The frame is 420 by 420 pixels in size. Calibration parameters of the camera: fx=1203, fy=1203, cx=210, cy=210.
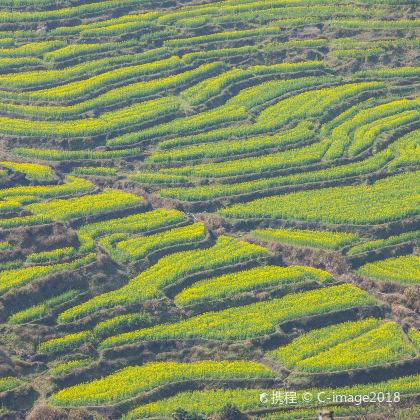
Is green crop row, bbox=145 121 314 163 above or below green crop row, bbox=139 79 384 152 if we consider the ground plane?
below

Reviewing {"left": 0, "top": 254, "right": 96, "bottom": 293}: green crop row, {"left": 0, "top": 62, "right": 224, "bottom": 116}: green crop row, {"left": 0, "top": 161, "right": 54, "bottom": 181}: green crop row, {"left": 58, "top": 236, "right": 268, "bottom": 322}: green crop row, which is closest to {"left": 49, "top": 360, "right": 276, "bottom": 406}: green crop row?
{"left": 58, "top": 236, "right": 268, "bottom": 322}: green crop row

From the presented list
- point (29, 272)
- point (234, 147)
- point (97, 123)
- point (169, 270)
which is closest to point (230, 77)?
point (234, 147)

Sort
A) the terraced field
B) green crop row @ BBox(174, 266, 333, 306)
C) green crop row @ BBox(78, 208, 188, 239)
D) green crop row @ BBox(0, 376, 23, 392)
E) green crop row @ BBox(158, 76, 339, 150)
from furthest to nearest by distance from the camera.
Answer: green crop row @ BBox(158, 76, 339, 150)
green crop row @ BBox(78, 208, 188, 239)
green crop row @ BBox(174, 266, 333, 306)
the terraced field
green crop row @ BBox(0, 376, 23, 392)

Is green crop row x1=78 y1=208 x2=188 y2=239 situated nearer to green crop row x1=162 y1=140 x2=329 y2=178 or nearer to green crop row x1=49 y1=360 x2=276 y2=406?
green crop row x1=162 y1=140 x2=329 y2=178

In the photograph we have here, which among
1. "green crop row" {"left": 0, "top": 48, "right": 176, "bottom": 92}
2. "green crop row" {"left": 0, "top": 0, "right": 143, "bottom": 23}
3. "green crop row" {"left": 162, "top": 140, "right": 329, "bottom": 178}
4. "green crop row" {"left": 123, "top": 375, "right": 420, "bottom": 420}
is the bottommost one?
"green crop row" {"left": 123, "top": 375, "right": 420, "bottom": 420}

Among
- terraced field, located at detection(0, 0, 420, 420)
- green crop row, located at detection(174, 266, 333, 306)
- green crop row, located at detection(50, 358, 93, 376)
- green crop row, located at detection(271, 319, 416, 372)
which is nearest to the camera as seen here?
green crop row, located at detection(50, 358, 93, 376)

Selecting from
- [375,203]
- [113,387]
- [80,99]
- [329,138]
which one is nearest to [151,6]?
[80,99]

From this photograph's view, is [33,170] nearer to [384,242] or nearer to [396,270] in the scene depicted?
[384,242]
